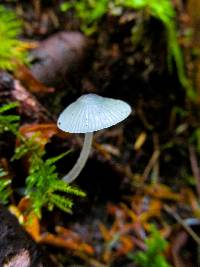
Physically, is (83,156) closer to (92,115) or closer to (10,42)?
(92,115)

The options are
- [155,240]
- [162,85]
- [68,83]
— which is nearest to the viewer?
[155,240]

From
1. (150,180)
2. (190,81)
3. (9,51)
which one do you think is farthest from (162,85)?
(9,51)

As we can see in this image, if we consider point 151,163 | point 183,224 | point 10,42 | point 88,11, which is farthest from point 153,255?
point 88,11

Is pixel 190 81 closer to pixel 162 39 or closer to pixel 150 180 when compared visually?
pixel 162 39

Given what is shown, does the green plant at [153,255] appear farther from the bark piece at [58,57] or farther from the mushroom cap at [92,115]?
the bark piece at [58,57]

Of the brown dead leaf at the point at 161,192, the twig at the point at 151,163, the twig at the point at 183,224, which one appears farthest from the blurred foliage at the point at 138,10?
the twig at the point at 183,224

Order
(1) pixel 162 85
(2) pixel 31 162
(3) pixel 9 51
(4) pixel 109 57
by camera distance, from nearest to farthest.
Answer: (2) pixel 31 162 < (3) pixel 9 51 < (4) pixel 109 57 < (1) pixel 162 85
